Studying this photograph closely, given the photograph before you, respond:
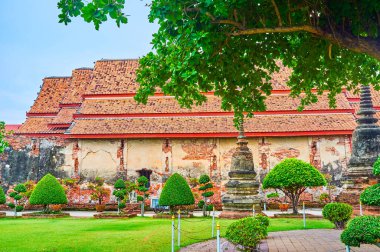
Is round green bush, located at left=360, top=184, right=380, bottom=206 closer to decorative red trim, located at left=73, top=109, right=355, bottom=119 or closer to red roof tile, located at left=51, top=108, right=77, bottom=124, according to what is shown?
decorative red trim, located at left=73, top=109, right=355, bottom=119

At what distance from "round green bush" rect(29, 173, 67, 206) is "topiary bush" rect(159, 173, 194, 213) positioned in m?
5.25

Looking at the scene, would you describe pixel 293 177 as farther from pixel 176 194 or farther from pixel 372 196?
Answer: pixel 372 196

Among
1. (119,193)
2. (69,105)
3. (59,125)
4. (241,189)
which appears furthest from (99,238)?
(69,105)

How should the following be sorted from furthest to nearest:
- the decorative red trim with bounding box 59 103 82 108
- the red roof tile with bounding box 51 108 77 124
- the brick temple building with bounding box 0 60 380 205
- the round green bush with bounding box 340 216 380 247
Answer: the decorative red trim with bounding box 59 103 82 108 → the red roof tile with bounding box 51 108 77 124 → the brick temple building with bounding box 0 60 380 205 → the round green bush with bounding box 340 216 380 247

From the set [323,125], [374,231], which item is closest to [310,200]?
[323,125]

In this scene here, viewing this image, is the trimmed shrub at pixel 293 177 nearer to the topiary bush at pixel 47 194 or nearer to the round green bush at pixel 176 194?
the round green bush at pixel 176 194

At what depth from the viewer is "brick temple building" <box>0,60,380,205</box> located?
22.1 m

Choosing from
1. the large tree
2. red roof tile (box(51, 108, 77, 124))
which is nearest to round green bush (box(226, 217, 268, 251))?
the large tree

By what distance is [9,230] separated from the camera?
12000mm

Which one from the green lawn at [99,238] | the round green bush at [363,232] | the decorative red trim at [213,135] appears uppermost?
the decorative red trim at [213,135]

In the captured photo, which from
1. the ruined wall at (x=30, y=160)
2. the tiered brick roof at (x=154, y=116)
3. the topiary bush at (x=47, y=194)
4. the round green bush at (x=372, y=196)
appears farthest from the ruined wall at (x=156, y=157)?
the round green bush at (x=372, y=196)

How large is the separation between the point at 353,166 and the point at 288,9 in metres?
8.43

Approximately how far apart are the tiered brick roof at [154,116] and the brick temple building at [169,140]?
0.06 m

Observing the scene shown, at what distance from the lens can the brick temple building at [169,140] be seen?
2214 cm
